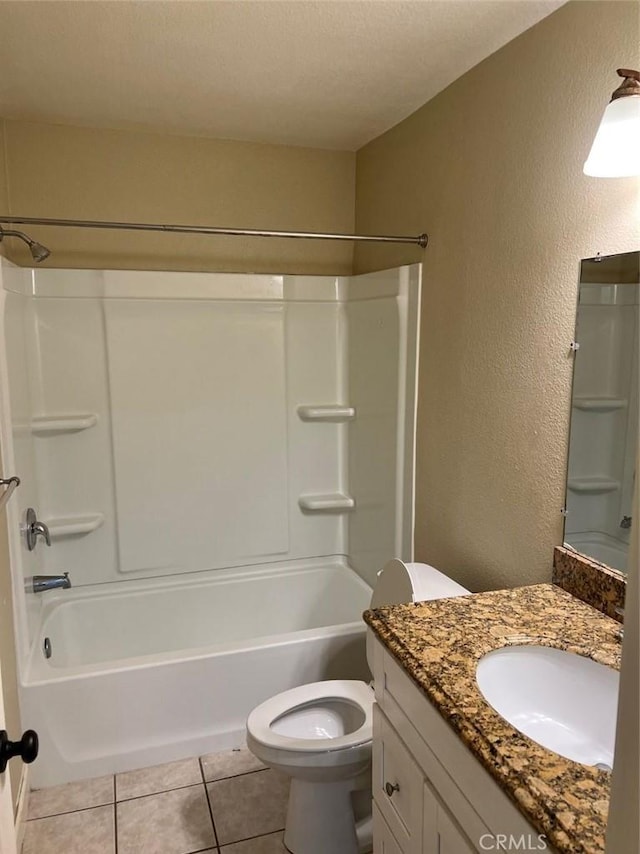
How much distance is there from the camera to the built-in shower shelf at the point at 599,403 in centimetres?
146

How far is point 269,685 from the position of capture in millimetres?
2367

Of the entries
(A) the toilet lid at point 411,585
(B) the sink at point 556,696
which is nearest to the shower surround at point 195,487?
(A) the toilet lid at point 411,585

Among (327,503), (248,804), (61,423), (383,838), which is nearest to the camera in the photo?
(383,838)

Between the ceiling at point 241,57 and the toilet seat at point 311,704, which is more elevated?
the ceiling at point 241,57

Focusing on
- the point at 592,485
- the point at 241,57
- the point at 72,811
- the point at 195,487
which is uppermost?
the point at 241,57

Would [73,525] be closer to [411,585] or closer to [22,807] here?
[22,807]

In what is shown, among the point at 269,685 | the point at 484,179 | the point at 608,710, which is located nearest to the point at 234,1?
the point at 484,179

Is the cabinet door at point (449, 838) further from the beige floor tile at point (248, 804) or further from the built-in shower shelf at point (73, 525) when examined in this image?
the built-in shower shelf at point (73, 525)

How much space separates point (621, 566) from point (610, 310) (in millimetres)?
606

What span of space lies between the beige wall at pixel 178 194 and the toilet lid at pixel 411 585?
1631mm

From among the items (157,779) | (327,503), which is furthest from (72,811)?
(327,503)

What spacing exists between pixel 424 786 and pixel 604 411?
93 cm

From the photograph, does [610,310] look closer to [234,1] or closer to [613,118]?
[613,118]

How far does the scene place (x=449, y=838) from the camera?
1101mm
